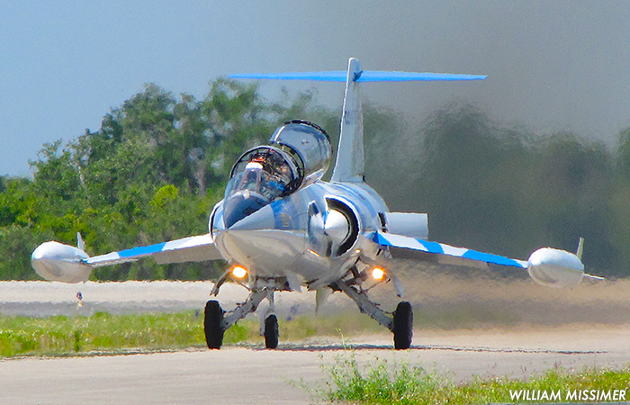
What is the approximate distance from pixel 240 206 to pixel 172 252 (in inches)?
143

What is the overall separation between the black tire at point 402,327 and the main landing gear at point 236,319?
1991 millimetres

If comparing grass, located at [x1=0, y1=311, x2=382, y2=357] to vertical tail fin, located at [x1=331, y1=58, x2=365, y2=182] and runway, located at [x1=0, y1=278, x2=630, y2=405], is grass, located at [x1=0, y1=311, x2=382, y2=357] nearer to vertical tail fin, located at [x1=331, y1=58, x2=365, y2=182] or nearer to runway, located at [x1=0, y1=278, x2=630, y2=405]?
runway, located at [x1=0, y1=278, x2=630, y2=405]

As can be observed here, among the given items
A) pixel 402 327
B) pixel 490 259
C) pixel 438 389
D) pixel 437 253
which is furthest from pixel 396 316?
pixel 438 389

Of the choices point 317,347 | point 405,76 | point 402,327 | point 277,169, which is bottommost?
point 317,347

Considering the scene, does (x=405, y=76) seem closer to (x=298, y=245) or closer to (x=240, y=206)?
(x=298, y=245)

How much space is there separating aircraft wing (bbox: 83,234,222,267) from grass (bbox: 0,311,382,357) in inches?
56.7

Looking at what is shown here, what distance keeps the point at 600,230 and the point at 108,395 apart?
39.3 feet

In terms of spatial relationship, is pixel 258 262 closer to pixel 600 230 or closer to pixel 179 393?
pixel 179 393

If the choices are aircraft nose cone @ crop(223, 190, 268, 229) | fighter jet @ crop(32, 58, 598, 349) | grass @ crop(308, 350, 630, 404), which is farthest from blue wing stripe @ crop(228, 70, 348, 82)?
grass @ crop(308, 350, 630, 404)

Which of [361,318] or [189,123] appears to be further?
[189,123]

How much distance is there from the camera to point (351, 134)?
20188mm

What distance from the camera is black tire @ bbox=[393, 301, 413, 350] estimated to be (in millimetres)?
17188

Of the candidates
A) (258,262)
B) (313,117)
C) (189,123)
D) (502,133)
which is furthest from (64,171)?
(258,262)

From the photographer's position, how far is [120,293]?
29984 mm
